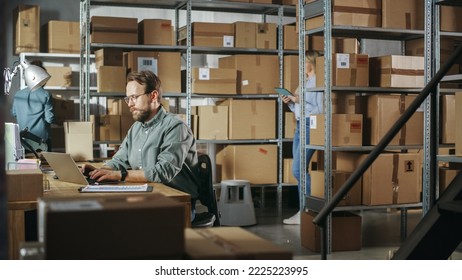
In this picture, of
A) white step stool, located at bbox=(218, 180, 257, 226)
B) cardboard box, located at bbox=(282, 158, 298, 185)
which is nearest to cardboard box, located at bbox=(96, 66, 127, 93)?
white step stool, located at bbox=(218, 180, 257, 226)

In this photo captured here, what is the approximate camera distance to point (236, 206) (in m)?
5.79

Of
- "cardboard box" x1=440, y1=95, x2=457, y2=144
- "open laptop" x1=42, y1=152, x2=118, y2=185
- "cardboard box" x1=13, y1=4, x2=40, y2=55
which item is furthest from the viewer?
"cardboard box" x1=13, y1=4, x2=40, y2=55

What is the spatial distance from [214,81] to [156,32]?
27.5 inches

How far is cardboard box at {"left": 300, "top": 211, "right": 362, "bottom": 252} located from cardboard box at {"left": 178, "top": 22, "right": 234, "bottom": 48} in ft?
7.68

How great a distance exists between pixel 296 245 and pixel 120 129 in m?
2.16

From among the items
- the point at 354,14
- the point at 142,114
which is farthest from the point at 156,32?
the point at 142,114

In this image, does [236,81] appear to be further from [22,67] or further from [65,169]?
[65,169]

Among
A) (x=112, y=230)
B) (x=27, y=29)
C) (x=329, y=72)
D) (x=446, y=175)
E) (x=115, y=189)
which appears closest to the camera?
(x=112, y=230)

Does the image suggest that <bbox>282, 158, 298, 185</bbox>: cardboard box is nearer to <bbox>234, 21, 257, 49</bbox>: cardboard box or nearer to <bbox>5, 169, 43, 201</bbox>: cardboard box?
<bbox>234, 21, 257, 49</bbox>: cardboard box

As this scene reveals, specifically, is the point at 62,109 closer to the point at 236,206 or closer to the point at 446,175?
the point at 236,206

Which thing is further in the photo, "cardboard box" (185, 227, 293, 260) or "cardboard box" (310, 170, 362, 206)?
"cardboard box" (310, 170, 362, 206)

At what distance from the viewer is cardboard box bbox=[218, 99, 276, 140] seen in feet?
21.2

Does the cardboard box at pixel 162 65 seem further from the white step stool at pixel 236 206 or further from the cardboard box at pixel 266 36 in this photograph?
the white step stool at pixel 236 206

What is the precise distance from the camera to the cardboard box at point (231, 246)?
5.10 ft
